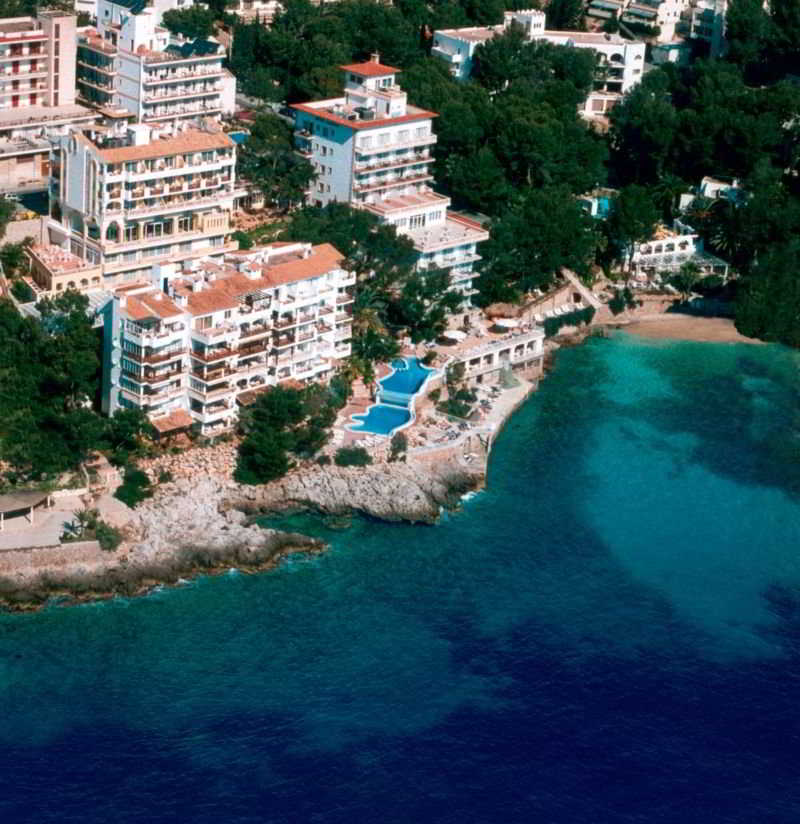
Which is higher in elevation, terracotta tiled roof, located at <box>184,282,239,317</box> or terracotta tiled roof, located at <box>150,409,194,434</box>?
terracotta tiled roof, located at <box>184,282,239,317</box>

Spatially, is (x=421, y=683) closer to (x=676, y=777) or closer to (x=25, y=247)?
(x=676, y=777)

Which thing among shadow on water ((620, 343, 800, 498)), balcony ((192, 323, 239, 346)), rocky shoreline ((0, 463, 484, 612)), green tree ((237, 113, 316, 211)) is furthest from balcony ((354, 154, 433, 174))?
rocky shoreline ((0, 463, 484, 612))

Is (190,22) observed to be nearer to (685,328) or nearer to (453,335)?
(453,335)

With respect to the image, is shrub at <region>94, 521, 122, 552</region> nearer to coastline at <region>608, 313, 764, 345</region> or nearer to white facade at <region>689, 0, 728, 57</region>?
coastline at <region>608, 313, 764, 345</region>

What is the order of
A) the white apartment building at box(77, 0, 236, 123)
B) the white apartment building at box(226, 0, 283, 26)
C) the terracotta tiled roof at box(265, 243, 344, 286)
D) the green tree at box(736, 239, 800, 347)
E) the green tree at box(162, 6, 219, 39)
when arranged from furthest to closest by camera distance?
the white apartment building at box(226, 0, 283, 26)
the green tree at box(162, 6, 219, 39)
the white apartment building at box(77, 0, 236, 123)
the green tree at box(736, 239, 800, 347)
the terracotta tiled roof at box(265, 243, 344, 286)

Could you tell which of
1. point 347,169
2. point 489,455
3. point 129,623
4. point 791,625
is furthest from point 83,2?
point 791,625

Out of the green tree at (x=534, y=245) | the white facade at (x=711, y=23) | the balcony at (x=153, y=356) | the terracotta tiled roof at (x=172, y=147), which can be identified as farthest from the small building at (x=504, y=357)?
the white facade at (x=711, y=23)
